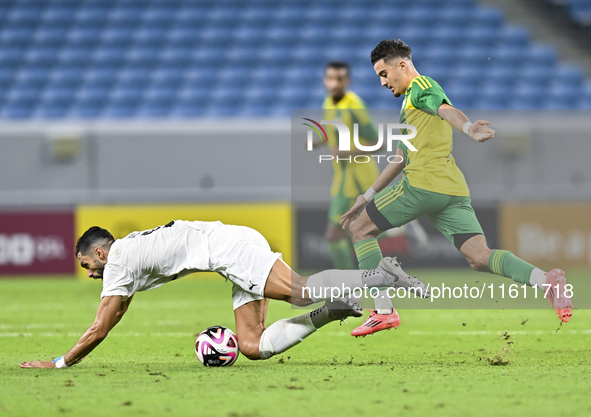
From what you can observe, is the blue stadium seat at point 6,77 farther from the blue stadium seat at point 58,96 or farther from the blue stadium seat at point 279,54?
the blue stadium seat at point 279,54

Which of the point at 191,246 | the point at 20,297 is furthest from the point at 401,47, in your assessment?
the point at 20,297

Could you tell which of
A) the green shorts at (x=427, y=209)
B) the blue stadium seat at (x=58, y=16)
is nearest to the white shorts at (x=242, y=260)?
the green shorts at (x=427, y=209)

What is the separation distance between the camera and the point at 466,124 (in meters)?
4.57

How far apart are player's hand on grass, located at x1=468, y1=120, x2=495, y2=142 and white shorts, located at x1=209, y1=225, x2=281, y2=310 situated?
135cm

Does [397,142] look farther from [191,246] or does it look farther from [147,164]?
[147,164]

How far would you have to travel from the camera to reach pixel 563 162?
Result: 11375mm

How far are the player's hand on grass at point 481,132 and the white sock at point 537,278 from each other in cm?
90

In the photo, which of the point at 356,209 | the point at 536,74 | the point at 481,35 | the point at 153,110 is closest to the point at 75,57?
the point at 153,110

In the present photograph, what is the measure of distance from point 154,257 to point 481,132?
198 cm

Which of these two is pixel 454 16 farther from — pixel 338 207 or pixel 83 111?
pixel 338 207

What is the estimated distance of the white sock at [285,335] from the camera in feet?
15.7

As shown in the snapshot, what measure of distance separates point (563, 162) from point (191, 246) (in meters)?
7.84

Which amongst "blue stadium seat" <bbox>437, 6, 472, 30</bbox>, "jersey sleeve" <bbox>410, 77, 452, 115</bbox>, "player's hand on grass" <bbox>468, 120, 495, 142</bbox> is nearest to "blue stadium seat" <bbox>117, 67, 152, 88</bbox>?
"blue stadium seat" <bbox>437, 6, 472, 30</bbox>

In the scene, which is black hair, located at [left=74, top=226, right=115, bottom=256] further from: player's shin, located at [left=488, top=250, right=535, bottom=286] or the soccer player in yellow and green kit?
player's shin, located at [left=488, top=250, right=535, bottom=286]
